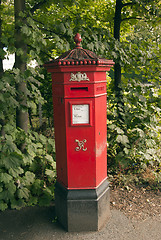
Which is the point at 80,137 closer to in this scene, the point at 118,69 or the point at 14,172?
the point at 14,172

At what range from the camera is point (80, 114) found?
7.61ft

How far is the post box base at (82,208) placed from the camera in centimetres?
253

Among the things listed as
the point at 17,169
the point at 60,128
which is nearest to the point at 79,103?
the point at 60,128

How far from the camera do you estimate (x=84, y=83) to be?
7.41 ft

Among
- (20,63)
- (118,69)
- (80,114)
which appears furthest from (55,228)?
(118,69)

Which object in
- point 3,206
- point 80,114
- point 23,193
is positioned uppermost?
point 80,114

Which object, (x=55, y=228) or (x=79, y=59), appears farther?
(x=55, y=228)

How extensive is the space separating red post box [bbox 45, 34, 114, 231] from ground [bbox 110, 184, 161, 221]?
409mm

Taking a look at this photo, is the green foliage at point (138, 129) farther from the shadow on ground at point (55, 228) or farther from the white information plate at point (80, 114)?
the white information plate at point (80, 114)

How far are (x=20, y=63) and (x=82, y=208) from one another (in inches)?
78.3

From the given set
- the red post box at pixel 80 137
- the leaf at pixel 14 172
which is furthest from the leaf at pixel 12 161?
the red post box at pixel 80 137

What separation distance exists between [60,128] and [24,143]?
959 mm

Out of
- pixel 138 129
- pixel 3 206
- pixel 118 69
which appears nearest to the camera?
pixel 3 206

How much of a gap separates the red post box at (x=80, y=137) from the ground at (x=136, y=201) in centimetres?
41
